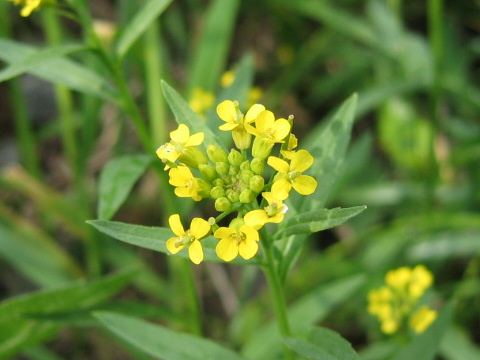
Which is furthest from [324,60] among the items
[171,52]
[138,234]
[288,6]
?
[138,234]

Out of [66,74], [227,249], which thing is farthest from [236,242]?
[66,74]

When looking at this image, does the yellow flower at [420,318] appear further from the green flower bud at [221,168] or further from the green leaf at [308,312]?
the green flower bud at [221,168]

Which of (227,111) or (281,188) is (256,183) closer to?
(281,188)

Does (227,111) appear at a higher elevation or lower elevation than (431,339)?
higher

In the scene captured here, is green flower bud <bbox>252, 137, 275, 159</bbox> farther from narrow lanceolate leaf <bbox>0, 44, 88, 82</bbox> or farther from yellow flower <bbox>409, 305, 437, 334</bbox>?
yellow flower <bbox>409, 305, 437, 334</bbox>

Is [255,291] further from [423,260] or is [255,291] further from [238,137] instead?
[238,137]

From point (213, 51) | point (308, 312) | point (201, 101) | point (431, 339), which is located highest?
point (213, 51)

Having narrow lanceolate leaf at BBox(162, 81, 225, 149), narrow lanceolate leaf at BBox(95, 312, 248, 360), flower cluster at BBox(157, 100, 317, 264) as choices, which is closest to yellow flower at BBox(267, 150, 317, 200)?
flower cluster at BBox(157, 100, 317, 264)
